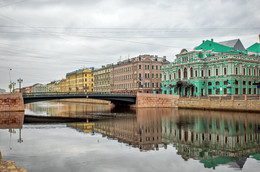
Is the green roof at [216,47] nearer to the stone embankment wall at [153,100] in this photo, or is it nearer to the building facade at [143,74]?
the stone embankment wall at [153,100]

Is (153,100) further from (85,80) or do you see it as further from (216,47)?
(85,80)

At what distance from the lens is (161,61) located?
92500 millimetres

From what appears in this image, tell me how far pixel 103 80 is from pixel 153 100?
177ft

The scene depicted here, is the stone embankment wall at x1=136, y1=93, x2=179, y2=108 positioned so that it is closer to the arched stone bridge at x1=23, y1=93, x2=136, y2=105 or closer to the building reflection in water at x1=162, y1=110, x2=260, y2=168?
the arched stone bridge at x1=23, y1=93, x2=136, y2=105

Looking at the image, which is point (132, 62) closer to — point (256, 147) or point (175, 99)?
point (175, 99)

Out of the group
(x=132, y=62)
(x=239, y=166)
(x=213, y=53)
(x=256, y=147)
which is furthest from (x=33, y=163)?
(x=132, y=62)

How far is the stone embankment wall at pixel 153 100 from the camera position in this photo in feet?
216

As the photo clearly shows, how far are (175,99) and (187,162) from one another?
49.3 m

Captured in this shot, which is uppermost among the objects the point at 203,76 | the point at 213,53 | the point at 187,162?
the point at 213,53

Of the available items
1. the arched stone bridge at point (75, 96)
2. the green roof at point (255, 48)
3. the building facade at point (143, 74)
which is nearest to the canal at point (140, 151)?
the arched stone bridge at point (75, 96)

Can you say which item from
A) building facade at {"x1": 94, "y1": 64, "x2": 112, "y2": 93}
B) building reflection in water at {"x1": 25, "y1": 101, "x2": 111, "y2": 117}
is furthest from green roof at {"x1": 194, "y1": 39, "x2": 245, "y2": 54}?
building facade at {"x1": 94, "y1": 64, "x2": 112, "y2": 93}

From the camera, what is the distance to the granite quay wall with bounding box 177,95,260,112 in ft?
149

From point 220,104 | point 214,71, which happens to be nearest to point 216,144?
point 220,104

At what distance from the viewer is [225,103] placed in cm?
5044
